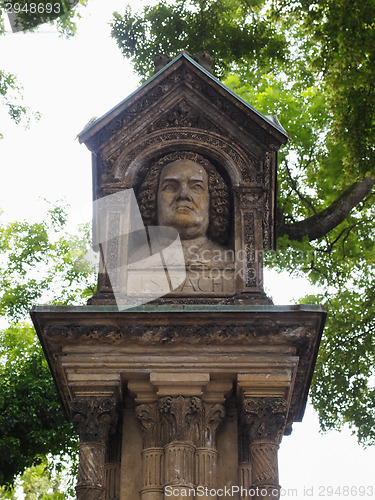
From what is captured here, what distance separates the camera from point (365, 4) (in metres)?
13.2

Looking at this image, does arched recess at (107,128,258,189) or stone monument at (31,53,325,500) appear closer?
stone monument at (31,53,325,500)

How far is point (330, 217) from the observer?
16.0 m

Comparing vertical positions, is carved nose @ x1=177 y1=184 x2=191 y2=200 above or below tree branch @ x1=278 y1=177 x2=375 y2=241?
below

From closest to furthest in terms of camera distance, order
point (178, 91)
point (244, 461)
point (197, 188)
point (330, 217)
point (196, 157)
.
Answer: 1. point (244, 461)
2. point (197, 188)
3. point (196, 157)
4. point (178, 91)
5. point (330, 217)

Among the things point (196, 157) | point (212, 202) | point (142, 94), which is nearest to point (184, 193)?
point (212, 202)

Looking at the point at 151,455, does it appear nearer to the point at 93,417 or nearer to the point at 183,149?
the point at 93,417

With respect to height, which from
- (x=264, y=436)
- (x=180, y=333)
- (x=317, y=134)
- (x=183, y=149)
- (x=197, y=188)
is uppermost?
(x=317, y=134)

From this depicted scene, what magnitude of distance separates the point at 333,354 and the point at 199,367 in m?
8.55

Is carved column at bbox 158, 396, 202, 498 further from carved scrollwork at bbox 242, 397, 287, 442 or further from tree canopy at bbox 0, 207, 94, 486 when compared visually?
tree canopy at bbox 0, 207, 94, 486

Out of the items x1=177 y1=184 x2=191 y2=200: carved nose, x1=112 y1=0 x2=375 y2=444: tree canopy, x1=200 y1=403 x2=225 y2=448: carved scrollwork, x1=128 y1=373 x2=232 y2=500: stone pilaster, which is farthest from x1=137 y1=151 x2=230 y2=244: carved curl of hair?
x1=112 y1=0 x2=375 y2=444: tree canopy

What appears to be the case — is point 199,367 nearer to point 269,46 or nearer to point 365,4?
point 365,4

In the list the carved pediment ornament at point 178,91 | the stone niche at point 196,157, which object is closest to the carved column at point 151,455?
the stone niche at point 196,157

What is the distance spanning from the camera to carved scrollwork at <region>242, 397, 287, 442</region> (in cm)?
702

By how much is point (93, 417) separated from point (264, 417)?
1.57m
